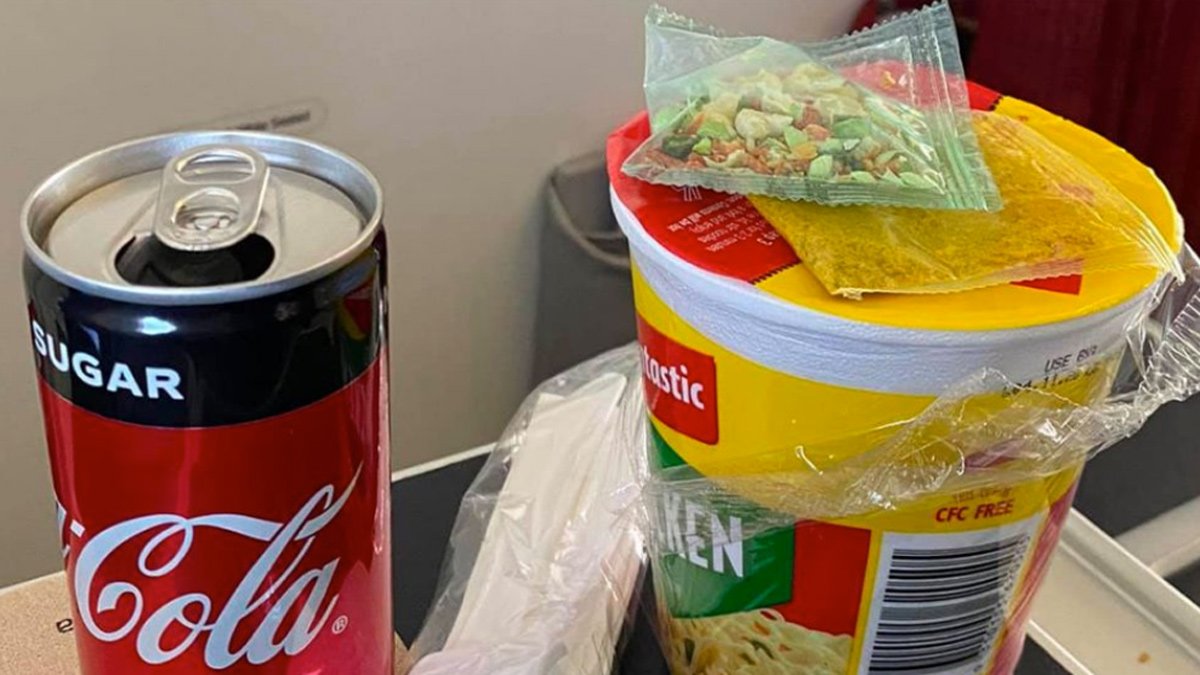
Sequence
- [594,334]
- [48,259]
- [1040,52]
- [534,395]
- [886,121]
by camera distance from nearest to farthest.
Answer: [48,259] → [886,121] → [534,395] → [1040,52] → [594,334]

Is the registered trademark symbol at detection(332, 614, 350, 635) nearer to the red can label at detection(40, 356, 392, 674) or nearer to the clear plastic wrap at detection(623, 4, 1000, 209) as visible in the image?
the red can label at detection(40, 356, 392, 674)

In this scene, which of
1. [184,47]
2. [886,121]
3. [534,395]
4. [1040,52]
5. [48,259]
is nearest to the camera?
[48,259]

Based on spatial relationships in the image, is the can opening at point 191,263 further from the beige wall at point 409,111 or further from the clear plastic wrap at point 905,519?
the beige wall at point 409,111

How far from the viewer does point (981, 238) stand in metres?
0.41

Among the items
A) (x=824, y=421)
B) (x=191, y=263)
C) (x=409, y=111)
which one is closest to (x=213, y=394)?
(x=191, y=263)

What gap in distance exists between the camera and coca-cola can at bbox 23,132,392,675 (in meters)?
0.34

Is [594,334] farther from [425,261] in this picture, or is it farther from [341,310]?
[341,310]

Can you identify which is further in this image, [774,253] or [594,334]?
[594,334]

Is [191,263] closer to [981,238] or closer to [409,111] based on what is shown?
[981,238]

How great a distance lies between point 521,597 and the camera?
50 centimetres

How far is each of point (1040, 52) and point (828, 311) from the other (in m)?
0.77

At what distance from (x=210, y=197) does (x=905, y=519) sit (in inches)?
9.0

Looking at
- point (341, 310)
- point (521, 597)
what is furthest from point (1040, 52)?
point (341, 310)

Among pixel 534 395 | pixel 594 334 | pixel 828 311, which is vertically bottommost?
pixel 594 334
